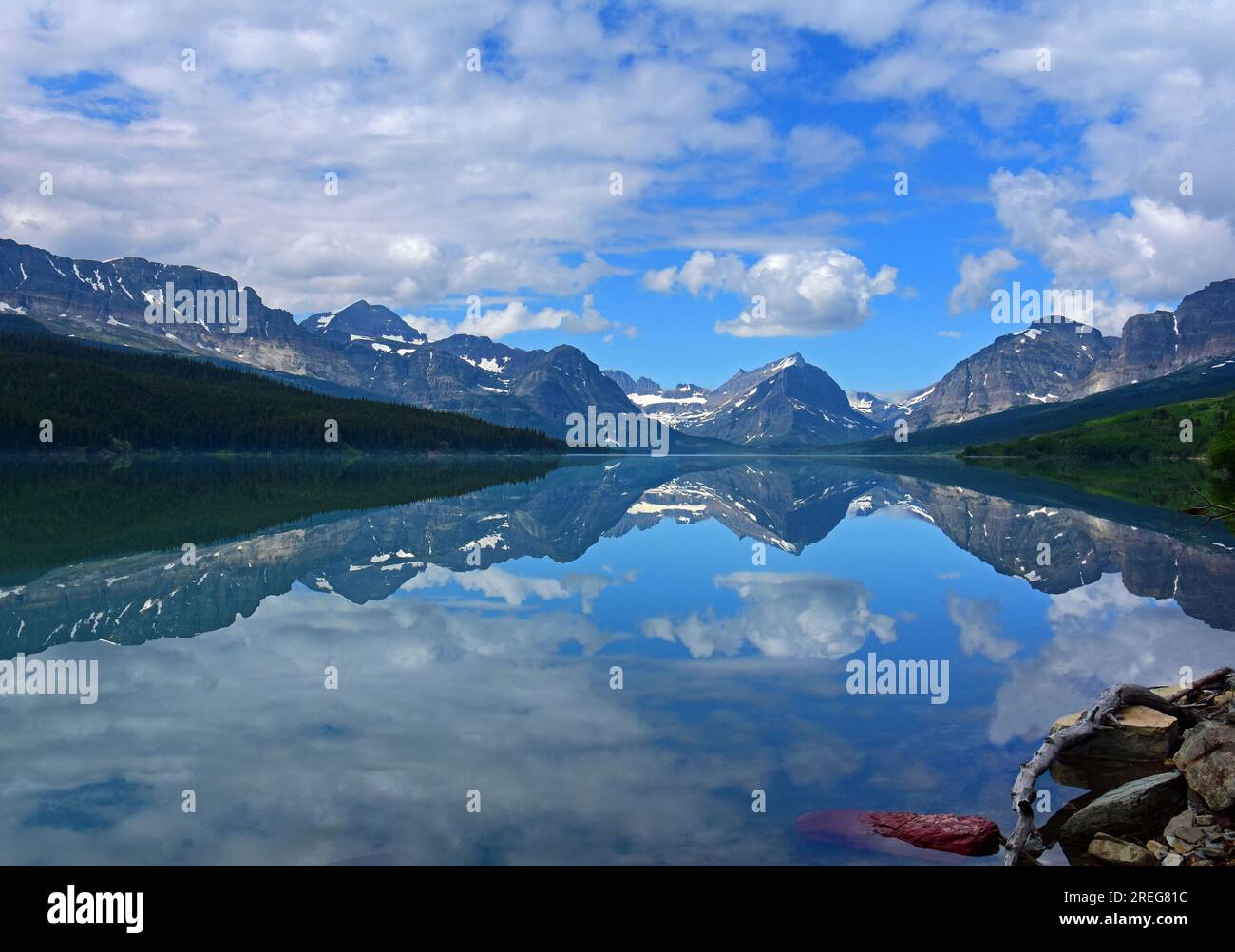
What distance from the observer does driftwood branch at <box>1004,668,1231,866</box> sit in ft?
41.2

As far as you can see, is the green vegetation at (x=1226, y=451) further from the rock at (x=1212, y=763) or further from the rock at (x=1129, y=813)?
the rock at (x=1129, y=813)

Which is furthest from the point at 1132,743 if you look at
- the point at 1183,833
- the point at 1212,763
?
the point at 1183,833

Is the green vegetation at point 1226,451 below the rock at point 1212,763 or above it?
above

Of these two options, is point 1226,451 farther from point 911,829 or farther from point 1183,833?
point 911,829

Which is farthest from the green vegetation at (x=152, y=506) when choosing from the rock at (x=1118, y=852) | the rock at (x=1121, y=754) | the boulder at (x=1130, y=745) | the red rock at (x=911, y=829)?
the rock at (x=1118, y=852)

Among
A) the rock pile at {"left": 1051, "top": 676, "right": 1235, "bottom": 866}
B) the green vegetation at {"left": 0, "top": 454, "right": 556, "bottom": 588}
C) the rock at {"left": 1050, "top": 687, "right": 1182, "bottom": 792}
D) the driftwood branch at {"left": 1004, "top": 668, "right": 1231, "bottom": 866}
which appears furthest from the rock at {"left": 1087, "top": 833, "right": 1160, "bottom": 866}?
the green vegetation at {"left": 0, "top": 454, "right": 556, "bottom": 588}

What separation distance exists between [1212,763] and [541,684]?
44.9ft

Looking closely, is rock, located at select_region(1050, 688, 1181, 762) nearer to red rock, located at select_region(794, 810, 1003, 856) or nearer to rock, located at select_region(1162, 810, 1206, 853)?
rock, located at select_region(1162, 810, 1206, 853)

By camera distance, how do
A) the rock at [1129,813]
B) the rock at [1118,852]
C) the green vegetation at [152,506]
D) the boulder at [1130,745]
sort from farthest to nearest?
the green vegetation at [152,506] → the boulder at [1130,745] → the rock at [1129,813] → the rock at [1118,852]

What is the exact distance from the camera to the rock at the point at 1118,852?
41.1ft

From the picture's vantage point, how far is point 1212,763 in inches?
535

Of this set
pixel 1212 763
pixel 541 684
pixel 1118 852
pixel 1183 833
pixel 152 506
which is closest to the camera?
pixel 1118 852

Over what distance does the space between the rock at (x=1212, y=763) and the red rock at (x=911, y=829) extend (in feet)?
11.1
